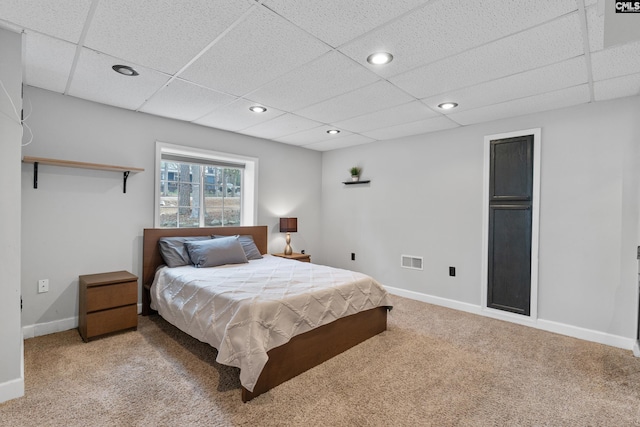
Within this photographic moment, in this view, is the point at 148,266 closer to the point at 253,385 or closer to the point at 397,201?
the point at 253,385

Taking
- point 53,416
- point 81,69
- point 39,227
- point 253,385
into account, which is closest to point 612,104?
point 253,385

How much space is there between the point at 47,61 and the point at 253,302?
95.3 inches

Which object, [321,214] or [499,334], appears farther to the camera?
[321,214]

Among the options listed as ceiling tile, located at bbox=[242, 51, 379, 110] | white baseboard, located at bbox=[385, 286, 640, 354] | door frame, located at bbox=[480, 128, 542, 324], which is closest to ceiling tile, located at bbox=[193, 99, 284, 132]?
ceiling tile, located at bbox=[242, 51, 379, 110]

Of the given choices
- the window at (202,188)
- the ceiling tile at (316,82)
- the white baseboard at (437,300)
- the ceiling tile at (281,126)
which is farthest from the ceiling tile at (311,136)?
the white baseboard at (437,300)

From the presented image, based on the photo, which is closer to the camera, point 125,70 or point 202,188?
point 125,70

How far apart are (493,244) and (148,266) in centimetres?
409

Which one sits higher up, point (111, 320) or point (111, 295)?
point (111, 295)

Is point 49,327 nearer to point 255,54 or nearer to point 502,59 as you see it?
point 255,54

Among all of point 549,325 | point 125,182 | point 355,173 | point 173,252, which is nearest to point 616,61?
point 549,325

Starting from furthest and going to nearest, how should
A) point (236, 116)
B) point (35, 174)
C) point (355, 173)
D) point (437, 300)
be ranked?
1. point (355, 173)
2. point (437, 300)
3. point (236, 116)
4. point (35, 174)

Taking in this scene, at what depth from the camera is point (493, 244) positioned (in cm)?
370

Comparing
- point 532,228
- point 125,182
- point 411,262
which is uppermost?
point 125,182

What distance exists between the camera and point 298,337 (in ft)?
7.75
